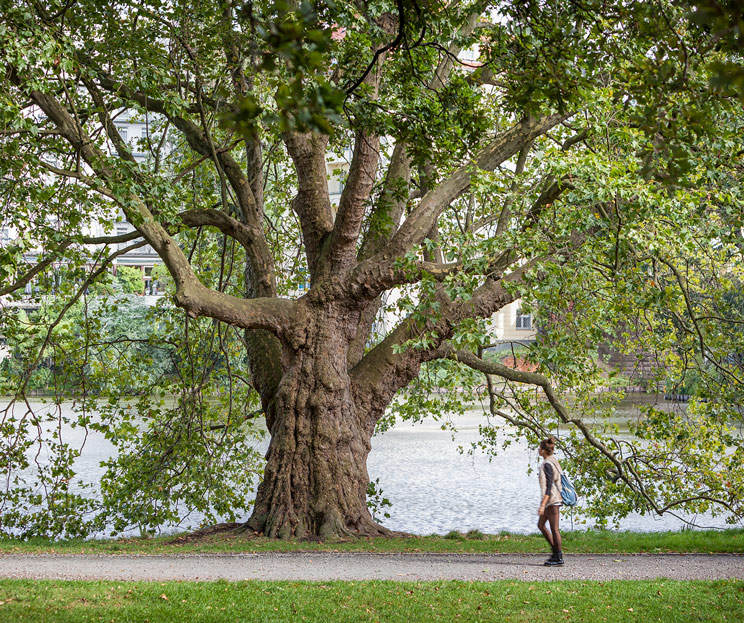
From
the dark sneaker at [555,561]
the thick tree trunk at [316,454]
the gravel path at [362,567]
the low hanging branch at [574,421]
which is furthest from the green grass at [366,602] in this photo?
the low hanging branch at [574,421]

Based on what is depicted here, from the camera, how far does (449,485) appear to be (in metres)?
25.7

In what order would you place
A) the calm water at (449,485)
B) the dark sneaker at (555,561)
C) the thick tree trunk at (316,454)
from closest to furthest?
1. the dark sneaker at (555,561)
2. the thick tree trunk at (316,454)
3. the calm water at (449,485)

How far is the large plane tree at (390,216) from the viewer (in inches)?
350

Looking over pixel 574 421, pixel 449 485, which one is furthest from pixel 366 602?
pixel 449 485

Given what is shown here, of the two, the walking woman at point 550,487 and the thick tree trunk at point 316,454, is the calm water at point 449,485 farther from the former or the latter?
the walking woman at point 550,487

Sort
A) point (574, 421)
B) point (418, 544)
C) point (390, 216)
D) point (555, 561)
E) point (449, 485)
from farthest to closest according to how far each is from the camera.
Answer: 1. point (449, 485)
2. point (574, 421)
3. point (390, 216)
4. point (418, 544)
5. point (555, 561)

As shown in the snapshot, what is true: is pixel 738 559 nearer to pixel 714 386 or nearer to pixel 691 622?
pixel 714 386

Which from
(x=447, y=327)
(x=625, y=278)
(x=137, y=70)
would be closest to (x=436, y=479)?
(x=447, y=327)

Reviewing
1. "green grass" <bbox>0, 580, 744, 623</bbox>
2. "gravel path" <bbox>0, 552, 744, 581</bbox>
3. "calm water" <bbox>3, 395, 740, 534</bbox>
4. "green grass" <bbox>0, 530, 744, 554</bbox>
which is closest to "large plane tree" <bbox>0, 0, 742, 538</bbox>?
"green grass" <bbox>0, 530, 744, 554</bbox>

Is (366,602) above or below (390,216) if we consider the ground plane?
below

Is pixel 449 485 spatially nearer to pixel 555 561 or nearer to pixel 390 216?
pixel 390 216

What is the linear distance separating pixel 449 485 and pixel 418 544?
46.4 feet

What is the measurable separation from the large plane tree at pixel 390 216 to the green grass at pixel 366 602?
2823mm

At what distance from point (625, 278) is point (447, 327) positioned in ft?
9.45
